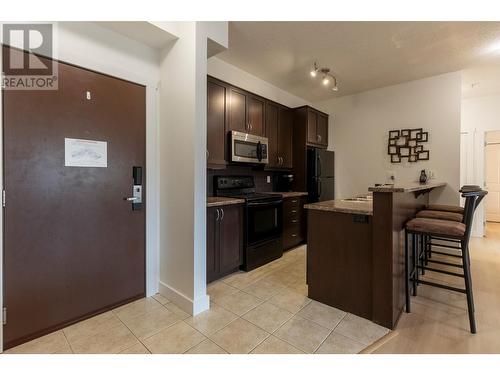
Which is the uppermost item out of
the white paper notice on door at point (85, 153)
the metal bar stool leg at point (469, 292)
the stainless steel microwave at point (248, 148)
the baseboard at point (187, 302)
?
the stainless steel microwave at point (248, 148)

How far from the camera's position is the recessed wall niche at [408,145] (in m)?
3.76

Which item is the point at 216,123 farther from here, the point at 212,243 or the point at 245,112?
the point at 212,243

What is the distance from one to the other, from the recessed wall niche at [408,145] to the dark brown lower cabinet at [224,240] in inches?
112

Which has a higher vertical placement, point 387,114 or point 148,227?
point 387,114

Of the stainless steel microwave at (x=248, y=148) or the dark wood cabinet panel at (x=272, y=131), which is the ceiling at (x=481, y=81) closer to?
the dark wood cabinet panel at (x=272, y=131)

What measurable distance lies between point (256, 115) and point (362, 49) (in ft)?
4.90

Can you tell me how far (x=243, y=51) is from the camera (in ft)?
9.78

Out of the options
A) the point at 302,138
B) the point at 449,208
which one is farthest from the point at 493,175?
the point at 302,138

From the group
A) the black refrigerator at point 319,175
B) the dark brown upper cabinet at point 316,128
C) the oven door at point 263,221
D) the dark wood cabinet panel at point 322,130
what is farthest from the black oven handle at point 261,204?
the dark wood cabinet panel at point 322,130

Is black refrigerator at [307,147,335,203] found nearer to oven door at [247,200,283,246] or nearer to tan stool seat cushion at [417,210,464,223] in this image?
oven door at [247,200,283,246]

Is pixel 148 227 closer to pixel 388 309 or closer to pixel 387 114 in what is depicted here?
pixel 388 309
